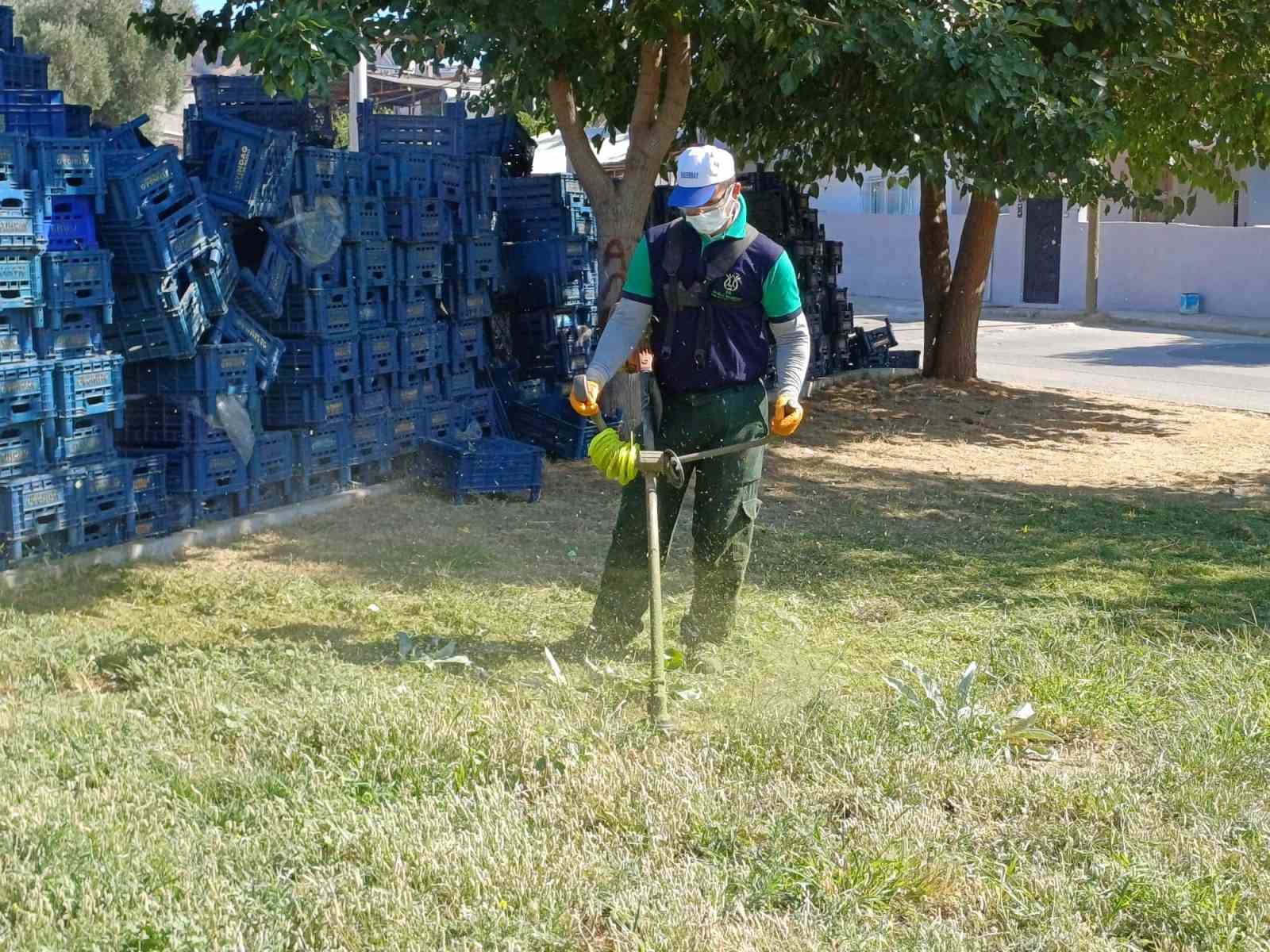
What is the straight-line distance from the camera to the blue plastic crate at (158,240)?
7.91 meters

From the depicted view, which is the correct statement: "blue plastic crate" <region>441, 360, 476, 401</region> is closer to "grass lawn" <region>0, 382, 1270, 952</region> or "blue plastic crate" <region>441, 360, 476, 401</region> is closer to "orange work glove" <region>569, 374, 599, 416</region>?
"grass lawn" <region>0, 382, 1270, 952</region>

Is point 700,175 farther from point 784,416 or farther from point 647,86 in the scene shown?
point 647,86

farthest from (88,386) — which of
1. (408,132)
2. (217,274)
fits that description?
(408,132)

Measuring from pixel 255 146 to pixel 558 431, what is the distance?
11.0ft

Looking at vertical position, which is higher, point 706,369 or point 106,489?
point 706,369

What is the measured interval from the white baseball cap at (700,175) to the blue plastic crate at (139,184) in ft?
11.8

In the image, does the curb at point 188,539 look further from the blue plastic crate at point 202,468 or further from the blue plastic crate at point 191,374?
the blue plastic crate at point 191,374

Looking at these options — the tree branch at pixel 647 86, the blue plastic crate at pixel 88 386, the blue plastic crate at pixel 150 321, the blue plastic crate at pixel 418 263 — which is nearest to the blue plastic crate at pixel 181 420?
the blue plastic crate at pixel 150 321

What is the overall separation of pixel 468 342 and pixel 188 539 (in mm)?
3094

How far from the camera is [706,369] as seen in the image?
589cm

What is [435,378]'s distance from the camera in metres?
10.5

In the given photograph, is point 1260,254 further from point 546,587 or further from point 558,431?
point 546,587

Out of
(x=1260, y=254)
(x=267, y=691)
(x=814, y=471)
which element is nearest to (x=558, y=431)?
(x=814, y=471)

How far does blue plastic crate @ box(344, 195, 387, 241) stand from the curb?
1636 millimetres
